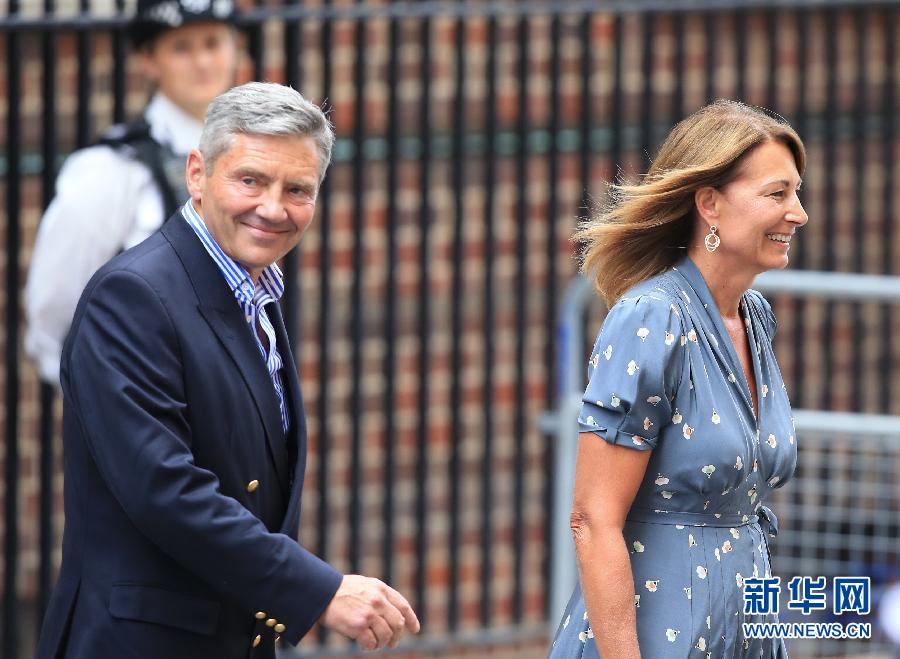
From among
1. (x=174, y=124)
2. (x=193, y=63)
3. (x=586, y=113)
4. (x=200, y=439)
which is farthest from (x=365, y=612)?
(x=586, y=113)

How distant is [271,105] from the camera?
306 cm

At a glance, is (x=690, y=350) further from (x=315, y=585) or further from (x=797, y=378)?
(x=797, y=378)

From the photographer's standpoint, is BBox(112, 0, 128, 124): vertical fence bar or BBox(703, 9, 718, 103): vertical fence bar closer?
BBox(112, 0, 128, 124): vertical fence bar

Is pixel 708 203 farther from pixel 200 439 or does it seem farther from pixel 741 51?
pixel 741 51

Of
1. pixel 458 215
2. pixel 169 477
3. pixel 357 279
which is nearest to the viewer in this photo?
pixel 169 477

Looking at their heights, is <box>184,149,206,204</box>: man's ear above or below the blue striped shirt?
above

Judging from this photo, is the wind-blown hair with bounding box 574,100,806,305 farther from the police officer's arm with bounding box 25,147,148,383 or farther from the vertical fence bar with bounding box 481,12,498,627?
the vertical fence bar with bounding box 481,12,498,627

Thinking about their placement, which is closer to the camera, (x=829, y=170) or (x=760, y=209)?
(x=760, y=209)

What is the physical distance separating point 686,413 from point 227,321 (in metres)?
0.86

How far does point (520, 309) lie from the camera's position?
5840 mm

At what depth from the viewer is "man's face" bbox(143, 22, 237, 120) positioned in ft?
15.2

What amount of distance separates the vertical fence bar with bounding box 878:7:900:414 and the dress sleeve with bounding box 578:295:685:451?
3.29 metres

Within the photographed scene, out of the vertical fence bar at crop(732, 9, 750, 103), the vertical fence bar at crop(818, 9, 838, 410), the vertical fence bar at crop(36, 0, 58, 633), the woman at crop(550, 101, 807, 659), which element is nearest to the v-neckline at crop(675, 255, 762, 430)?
the woman at crop(550, 101, 807, 659)

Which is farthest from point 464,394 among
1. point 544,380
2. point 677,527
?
point 677,527
